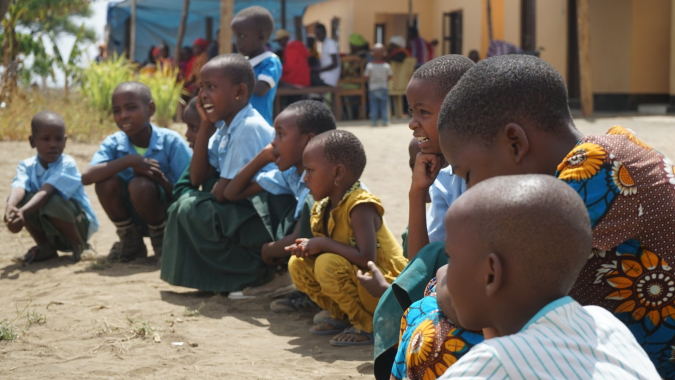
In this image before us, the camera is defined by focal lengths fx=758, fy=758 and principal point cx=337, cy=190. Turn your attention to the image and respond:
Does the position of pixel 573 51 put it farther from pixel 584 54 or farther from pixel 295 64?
pixel 295 64

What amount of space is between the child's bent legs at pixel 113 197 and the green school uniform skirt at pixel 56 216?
0.89 ft

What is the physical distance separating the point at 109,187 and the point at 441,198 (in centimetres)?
292

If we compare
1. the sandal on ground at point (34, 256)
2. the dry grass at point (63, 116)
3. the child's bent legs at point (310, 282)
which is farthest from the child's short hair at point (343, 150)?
the dry grass at point (63, 116)

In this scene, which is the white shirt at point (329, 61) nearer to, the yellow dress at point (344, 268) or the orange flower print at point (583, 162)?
the yellow dress at point (344, 268)

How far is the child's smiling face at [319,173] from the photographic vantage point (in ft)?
11.6

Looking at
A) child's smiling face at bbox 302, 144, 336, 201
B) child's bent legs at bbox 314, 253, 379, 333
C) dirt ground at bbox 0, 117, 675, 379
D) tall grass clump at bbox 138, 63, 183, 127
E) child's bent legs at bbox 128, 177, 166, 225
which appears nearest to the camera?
dirt ground at bbox 0, 117, 675, 379

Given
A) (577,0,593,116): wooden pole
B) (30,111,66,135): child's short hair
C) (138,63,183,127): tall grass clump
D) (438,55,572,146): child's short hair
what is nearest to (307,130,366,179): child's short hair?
(438,55,572,146): child's short hair

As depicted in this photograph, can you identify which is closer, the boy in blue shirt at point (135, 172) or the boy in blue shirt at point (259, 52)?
the boy in blue shirt at point (135, 172)

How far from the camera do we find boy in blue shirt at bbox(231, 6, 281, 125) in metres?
5.54

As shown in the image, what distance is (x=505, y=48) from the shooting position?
14.1 meters

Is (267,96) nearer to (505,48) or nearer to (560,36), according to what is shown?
(505,48)

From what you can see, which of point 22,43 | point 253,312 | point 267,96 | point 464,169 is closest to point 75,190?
point 267,96

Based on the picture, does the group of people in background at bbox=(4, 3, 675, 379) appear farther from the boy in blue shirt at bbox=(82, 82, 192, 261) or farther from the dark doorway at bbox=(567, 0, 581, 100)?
the dark doorway at bbox=(567, 0, 581, 100)

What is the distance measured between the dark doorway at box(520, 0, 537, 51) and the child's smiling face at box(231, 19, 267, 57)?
448 inches
